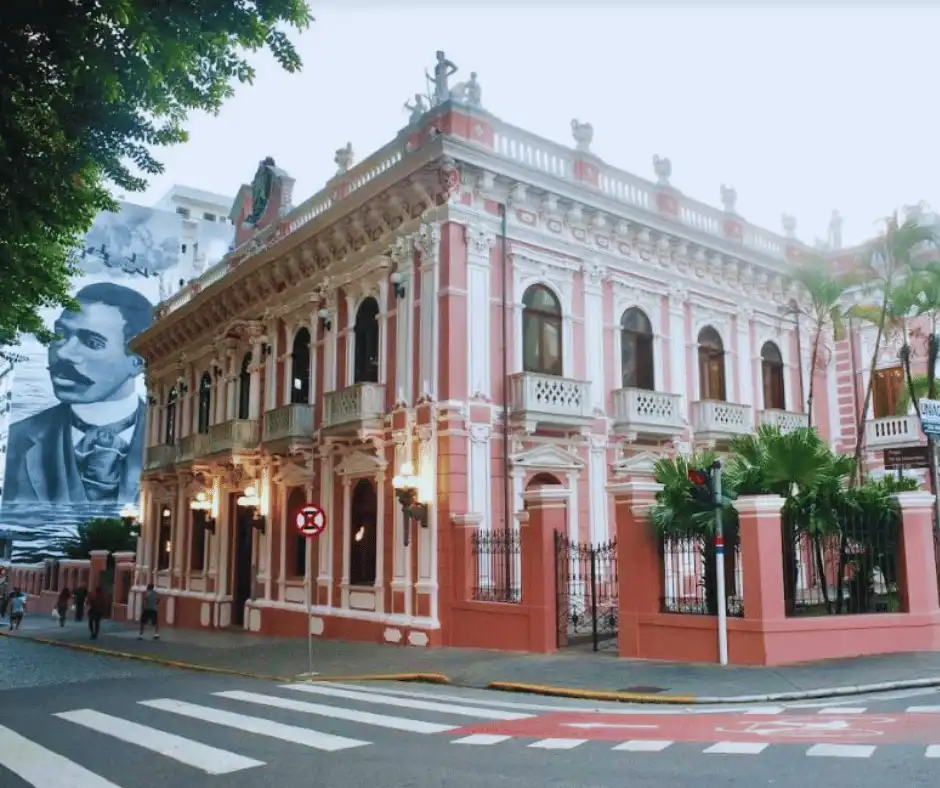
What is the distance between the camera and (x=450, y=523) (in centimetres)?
1798

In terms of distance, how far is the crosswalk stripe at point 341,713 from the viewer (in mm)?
9641

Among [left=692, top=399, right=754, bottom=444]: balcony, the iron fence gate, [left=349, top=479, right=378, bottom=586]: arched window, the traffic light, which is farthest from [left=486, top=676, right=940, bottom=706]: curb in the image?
[left=692, top=399, right=754, bottom=444]: balcony

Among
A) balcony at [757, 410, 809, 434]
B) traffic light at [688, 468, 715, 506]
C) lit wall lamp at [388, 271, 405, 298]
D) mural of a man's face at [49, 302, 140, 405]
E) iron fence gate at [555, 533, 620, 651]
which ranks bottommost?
iron fence gate at [555, 533, 620, 651]

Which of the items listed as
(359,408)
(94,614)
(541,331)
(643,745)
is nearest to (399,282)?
(359,408)

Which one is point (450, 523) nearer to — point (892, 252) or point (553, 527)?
point (553, 527)

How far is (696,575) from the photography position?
47.8 feet

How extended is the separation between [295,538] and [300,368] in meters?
4.45

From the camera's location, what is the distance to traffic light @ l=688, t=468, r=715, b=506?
13.8m

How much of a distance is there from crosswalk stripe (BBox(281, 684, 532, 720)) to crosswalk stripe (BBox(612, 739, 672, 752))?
2046 mm

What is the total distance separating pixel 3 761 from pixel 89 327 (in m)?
67.2

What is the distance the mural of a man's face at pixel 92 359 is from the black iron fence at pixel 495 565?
58.4m

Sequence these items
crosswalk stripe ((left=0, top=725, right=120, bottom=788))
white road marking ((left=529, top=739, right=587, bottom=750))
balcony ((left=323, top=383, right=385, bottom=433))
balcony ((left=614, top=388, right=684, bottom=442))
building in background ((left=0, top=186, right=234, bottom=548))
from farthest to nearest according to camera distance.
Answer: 1. building in background ((left=0, top=186, right=234, bottom=548))
2. balcony ((left=614, top=388, right=684, bottom=442))
3. balcony ((left=323, top=383, right=385, bottom=433))
4. white road marking ((left=529, top=739, right=587, bottom=750))
5. crosswalk stripe ((left=0, top=725, right=120, bottom=788))

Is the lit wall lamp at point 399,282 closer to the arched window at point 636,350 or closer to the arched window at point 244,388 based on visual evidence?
the arched window at point 636,350

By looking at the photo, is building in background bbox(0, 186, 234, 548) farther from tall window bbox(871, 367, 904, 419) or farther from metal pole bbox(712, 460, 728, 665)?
metal pole bbox(712, 460, 728, 665)
